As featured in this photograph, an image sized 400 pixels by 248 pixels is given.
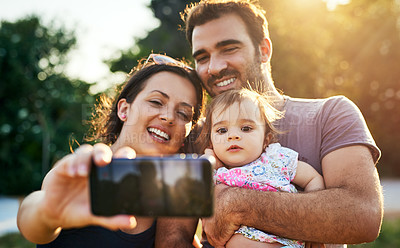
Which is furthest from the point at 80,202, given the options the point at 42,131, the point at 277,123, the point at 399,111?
the point at 399,111

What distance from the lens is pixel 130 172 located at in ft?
5.17

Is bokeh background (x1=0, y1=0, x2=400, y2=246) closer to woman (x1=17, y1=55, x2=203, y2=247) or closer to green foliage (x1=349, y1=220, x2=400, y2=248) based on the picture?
green foliage (x1=349, y1=220, x2=400, y2=248)

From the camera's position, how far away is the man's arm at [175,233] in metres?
2.63

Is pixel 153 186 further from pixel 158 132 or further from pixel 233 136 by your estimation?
pixel 158 132

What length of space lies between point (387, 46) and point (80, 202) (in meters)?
19.8

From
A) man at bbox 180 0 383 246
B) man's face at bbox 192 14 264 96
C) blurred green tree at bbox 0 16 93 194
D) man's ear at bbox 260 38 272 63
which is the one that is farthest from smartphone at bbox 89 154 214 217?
blurred green tree at bbox 0 16 93 194

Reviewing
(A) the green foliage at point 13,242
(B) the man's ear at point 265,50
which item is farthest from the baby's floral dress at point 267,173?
(A) the green foliage at point 13,242

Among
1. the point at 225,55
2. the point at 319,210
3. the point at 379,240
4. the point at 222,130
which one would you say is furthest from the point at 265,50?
the point at 379,240

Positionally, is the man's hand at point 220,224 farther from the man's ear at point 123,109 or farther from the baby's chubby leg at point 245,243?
the man's ear at point 123,109

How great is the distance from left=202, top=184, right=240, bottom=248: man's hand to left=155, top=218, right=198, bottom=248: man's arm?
21 cm

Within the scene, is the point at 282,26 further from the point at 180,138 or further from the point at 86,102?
the point at 86,102

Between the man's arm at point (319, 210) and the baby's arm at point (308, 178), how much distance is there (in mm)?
86

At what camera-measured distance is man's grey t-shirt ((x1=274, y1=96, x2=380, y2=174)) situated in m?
2.64

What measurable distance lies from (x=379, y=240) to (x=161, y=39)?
19.5 metres
